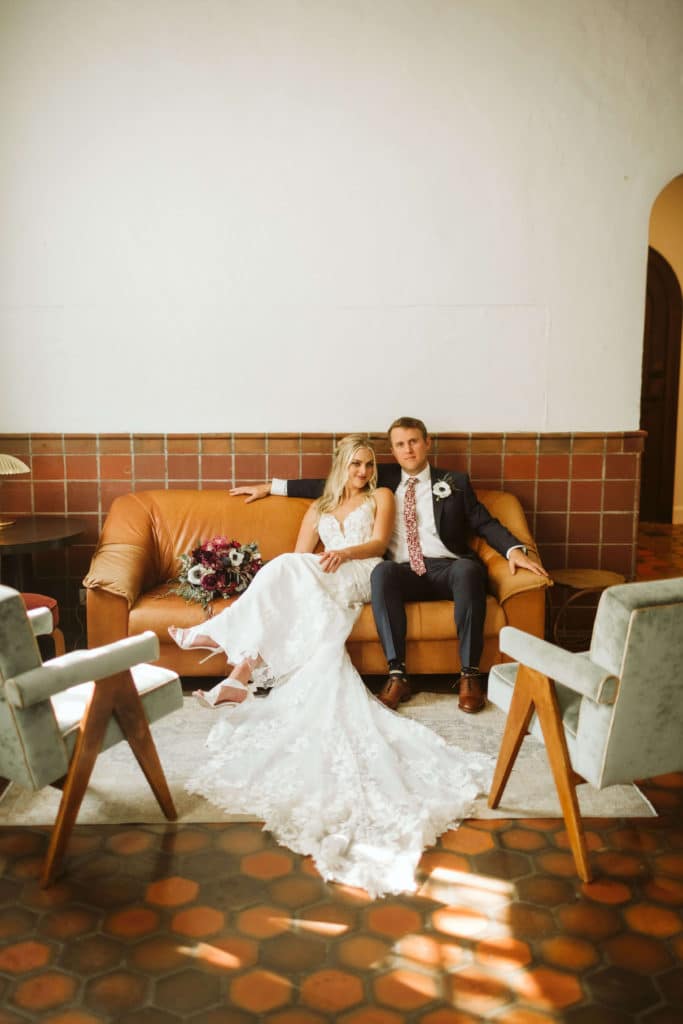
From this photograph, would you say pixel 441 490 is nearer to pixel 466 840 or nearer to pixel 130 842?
pixel 466 840

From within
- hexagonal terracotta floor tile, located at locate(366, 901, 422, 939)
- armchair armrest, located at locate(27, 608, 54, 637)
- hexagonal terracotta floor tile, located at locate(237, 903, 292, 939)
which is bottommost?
hexagonal terracotta floor tile, located at locate(237, 903, 292, 939)

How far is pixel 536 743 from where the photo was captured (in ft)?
10.4

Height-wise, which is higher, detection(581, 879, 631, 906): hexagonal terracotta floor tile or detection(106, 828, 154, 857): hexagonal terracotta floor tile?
detection(581, 879, 631, 906): hexagonal terracotta floor tile

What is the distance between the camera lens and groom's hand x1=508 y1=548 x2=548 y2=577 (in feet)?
12.2

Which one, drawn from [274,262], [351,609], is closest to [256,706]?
[351,609]

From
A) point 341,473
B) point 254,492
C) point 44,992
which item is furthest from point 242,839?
point 254,492

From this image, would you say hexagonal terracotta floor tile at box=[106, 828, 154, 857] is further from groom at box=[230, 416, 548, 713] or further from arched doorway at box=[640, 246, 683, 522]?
arched doorway at box=[640, 246, 683, 522]

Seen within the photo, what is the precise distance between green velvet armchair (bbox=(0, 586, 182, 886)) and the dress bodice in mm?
1511

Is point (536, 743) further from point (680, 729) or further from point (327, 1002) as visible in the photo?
point (327, 1002)

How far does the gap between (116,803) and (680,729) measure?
188 centimetres

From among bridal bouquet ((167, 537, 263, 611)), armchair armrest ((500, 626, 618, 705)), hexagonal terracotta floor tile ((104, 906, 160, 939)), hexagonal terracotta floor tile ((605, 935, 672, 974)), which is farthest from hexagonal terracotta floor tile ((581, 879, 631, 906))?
bridal bouquet ((167, 537, 263, 611))

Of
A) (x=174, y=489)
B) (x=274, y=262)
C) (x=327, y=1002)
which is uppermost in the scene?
(x=274, y=262)

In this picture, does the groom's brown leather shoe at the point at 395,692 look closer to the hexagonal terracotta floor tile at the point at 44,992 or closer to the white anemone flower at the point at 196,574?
the white anemone flower at the point at 196,574

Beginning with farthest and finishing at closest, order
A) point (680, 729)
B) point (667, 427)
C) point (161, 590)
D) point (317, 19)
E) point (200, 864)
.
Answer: point (667, 427) → point (317, 19) → point (161, 590) → point (200, 864) → point (680, 729)
